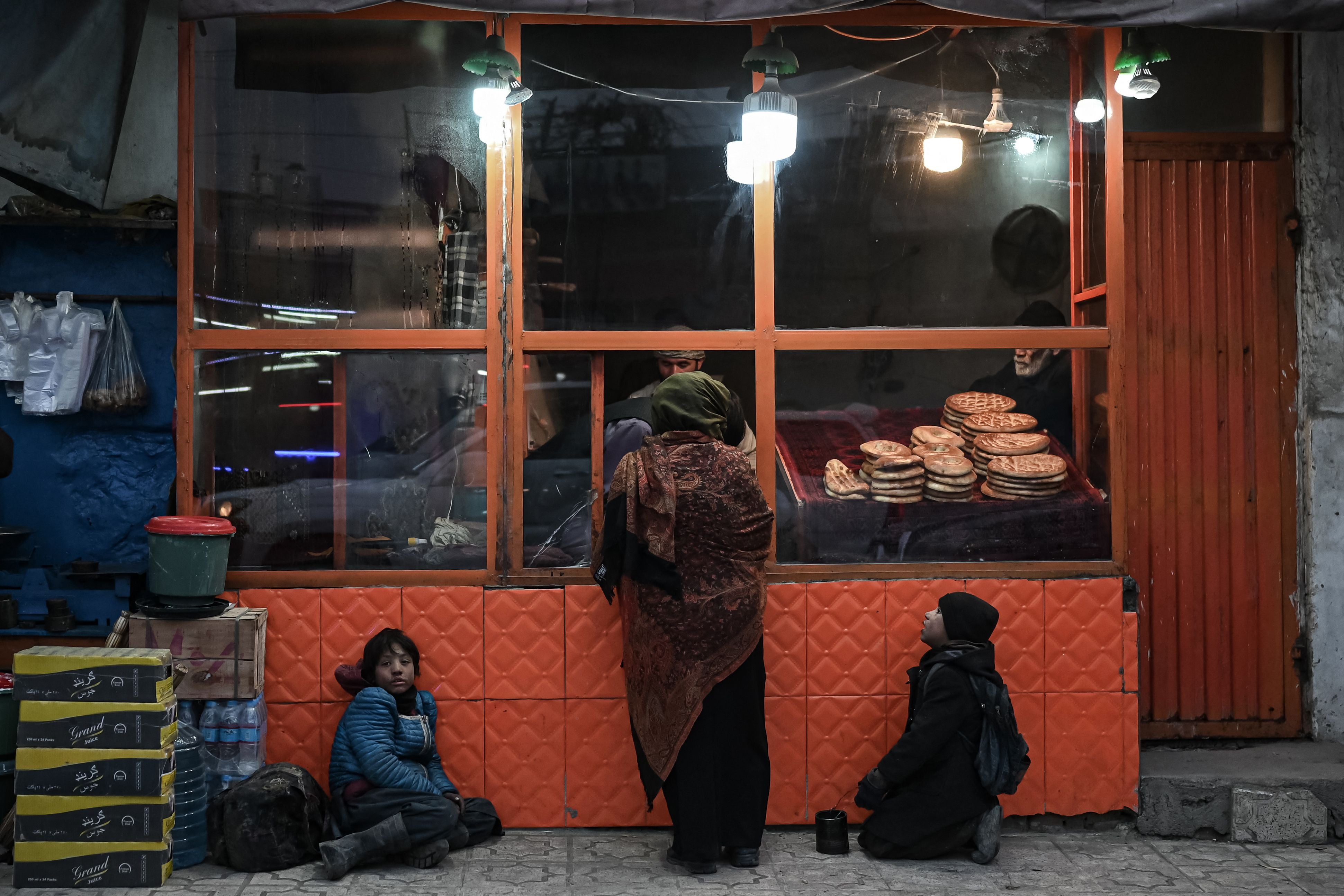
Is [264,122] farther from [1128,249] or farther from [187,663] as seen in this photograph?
[1128,249]

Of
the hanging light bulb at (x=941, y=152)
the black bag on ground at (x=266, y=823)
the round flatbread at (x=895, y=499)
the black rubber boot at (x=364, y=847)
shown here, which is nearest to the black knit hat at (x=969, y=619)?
the round flatbread at (x=895, y=499)

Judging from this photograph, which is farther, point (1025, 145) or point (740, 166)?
point (1025, 145)

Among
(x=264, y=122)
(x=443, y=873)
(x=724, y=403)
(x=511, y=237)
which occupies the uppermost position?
(x=264, y=122)

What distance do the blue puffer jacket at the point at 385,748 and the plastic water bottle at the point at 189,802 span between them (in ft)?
1.64

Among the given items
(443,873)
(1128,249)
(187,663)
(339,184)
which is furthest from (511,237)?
(1128,249)

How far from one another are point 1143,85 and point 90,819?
5.17 metres

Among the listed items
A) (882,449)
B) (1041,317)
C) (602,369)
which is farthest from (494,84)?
(1041,317)

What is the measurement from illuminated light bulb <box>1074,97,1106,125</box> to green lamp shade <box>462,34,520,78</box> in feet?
8.29

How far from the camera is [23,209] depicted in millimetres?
5383

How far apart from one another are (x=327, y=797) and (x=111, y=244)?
9.71 feet

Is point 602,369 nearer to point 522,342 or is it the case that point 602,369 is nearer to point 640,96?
point 522,342

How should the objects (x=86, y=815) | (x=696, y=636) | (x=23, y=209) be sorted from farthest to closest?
(x=23, y=209) < (x=696, y=636) < (x=86, y=815)

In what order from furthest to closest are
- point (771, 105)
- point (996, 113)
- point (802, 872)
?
point (996, 113) → point (771, 105) → point (802, 872)

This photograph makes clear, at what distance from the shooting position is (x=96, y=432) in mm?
5547
